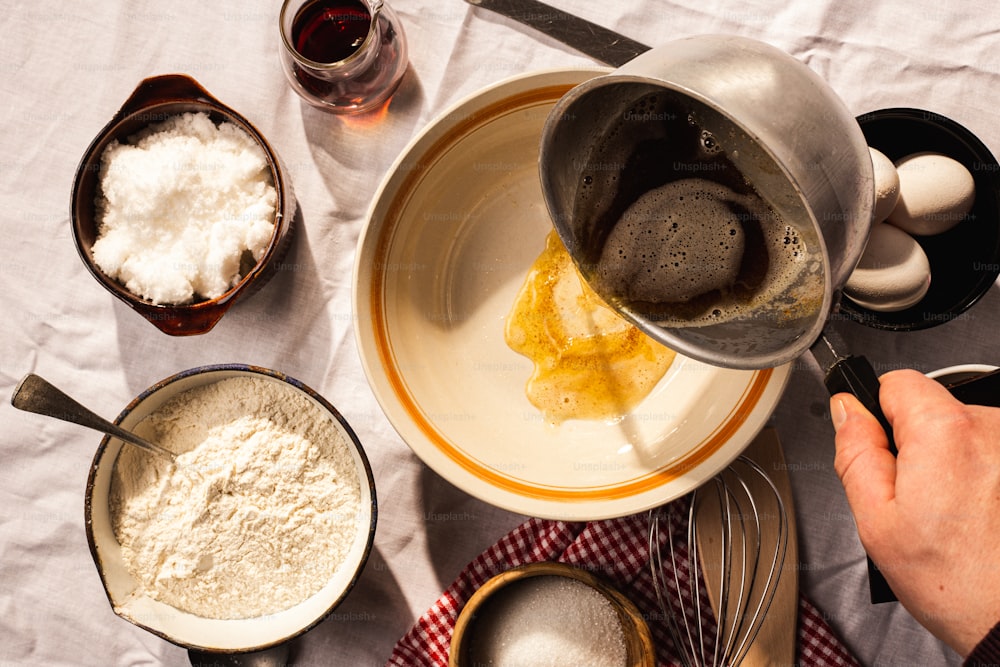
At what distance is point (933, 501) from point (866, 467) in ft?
0.19

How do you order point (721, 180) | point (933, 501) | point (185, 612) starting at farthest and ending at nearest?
point (185, 612), point (721, 180), point (933, 501)

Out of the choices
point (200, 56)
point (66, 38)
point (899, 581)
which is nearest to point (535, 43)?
point (200, 56)

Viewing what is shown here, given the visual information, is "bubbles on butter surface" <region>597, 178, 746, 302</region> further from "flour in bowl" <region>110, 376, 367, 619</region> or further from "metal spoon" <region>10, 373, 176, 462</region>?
"metal spoon" <region>10, 373, 176, 462</region>

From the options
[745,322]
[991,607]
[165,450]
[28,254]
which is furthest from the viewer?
[28,254]

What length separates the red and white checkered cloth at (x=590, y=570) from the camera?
87 centimetres

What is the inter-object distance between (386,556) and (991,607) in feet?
2.05

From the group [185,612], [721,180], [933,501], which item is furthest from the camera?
[185,612]

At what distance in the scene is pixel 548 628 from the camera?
87 cm

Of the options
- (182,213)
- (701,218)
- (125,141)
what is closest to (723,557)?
(701,218)

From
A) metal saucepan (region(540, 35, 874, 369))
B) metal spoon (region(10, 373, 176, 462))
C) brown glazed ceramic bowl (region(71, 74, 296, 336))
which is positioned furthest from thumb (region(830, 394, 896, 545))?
metal spoon (region(10, 373, 176, 462))

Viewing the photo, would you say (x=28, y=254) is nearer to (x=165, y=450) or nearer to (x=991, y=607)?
(x=165, y=450)

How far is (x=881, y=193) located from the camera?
0.73 m

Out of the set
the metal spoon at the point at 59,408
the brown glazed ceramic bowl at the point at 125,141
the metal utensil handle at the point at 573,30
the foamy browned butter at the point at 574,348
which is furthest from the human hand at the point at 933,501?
the metal spoon at the point at 59,408

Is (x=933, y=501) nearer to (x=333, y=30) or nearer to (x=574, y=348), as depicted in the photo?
(x=574, y=348)
